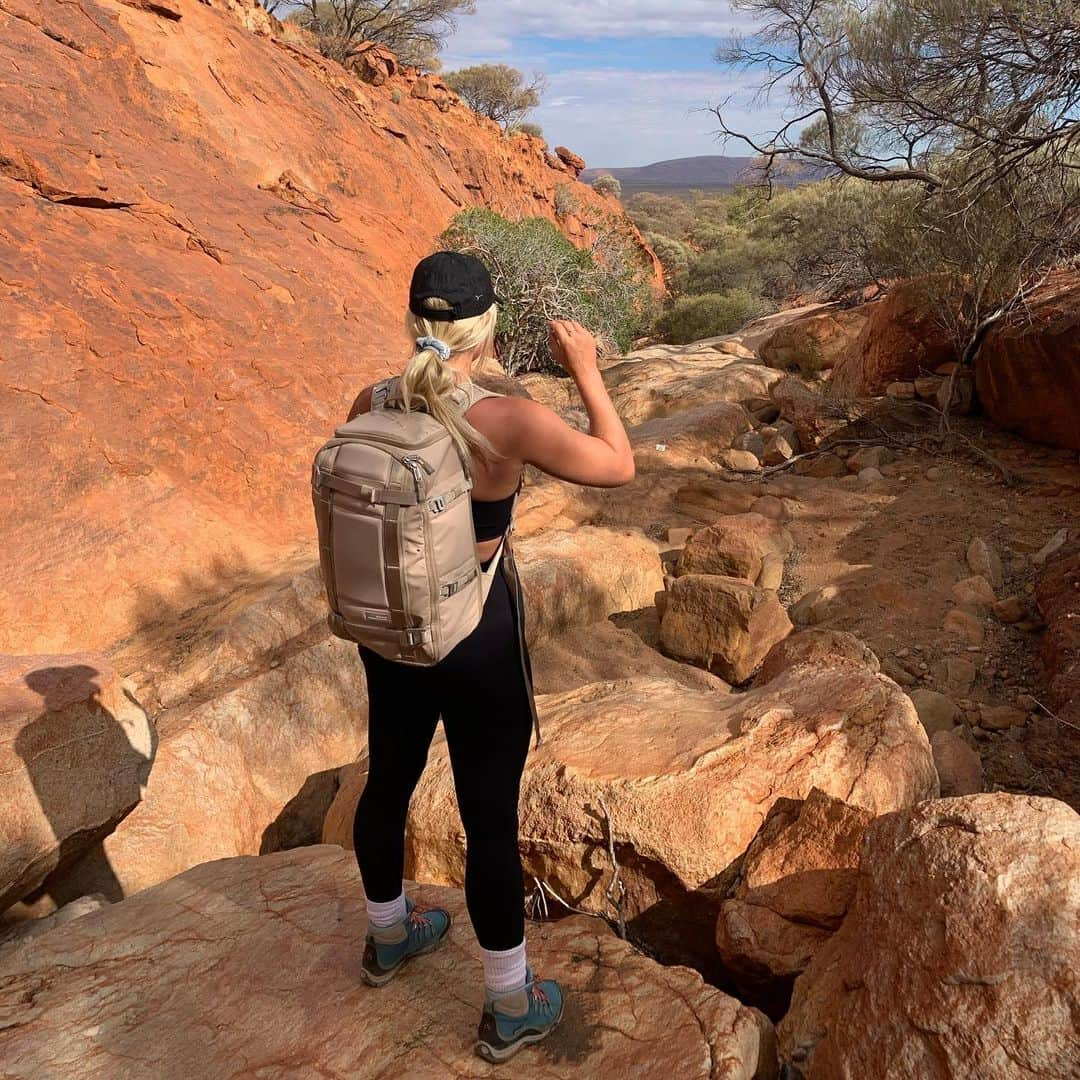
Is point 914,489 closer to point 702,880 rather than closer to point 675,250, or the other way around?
point 702,880

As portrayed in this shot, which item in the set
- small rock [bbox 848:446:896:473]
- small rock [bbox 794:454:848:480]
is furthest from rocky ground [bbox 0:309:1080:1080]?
small rock [bbox 794:454:848:480]

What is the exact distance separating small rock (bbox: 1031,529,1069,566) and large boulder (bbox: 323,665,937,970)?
3256 mm

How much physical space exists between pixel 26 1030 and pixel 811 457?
7.46m

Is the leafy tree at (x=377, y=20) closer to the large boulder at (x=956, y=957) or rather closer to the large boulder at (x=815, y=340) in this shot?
the large boulder at (x=815, y=340)

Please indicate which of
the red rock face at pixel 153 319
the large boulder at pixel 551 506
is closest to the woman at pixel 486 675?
the red rock face at pixel 153 319

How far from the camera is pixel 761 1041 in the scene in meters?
1.76

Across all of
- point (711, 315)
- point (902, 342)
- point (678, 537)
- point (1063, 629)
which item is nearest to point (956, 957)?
point (1063, 629)

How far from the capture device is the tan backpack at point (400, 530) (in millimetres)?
1528

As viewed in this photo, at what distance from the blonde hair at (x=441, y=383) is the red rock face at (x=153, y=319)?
3842 mm

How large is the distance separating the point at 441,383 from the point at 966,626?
14.0ft

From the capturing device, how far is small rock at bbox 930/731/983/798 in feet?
9.67

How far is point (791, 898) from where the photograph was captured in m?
2.10

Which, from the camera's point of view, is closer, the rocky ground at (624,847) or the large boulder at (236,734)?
the rocky ground at (624,847)

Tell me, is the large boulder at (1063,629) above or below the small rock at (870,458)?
below
